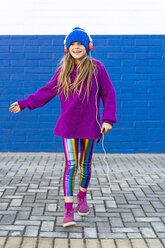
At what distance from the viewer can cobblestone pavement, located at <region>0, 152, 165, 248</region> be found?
307 cm

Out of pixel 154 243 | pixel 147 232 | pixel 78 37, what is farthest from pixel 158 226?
pixel 78 37

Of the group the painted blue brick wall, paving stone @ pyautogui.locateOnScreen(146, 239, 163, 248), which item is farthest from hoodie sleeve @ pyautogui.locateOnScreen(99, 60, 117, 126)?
the painted blue brick wall

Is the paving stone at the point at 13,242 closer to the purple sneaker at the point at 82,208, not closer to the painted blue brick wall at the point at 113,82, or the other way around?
the purple sneaker at the point at 82,208

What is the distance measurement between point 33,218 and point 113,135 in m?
3.68

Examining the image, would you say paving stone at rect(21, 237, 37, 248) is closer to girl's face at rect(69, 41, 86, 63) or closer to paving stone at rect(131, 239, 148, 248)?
paving stone at rect(131, 239, 148, 248)

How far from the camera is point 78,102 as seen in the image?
3.37 meters

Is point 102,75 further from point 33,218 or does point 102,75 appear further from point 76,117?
point 33,218

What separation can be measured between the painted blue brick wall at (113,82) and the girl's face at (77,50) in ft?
11.2
